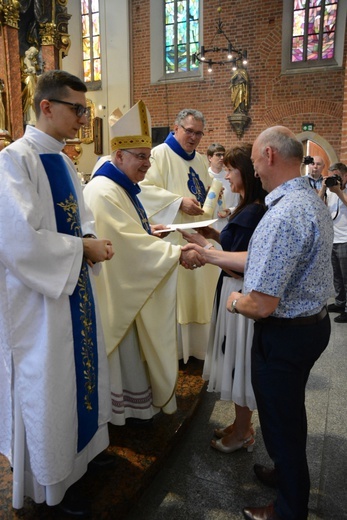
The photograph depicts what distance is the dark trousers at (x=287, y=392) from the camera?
61.9 inches

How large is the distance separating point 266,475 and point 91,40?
13.3 metres

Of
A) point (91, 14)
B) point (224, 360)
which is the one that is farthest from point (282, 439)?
point (91, 14)

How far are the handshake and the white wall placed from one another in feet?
33.6

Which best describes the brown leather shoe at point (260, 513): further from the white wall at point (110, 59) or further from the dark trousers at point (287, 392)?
the white wall at point (110, 59)

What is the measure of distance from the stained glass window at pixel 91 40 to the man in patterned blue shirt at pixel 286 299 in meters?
12.3

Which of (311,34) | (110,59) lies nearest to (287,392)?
(311,34)

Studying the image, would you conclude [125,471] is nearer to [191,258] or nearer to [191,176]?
[191,258]

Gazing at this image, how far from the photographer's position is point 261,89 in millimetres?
9914

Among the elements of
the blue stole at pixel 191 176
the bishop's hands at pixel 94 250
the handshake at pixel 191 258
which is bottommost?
the handshake at pixel 191 258

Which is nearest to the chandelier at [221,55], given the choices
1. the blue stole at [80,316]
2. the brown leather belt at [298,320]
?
the blue stole at [80,316]

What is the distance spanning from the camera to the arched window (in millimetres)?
9445

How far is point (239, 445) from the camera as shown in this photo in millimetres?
2363

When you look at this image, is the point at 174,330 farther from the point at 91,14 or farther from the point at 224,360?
the point at 91,14

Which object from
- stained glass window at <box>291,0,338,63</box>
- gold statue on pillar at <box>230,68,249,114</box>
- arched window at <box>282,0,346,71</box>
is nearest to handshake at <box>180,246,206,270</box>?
gold statue on pillar at <box>230,68,249,114</box>
